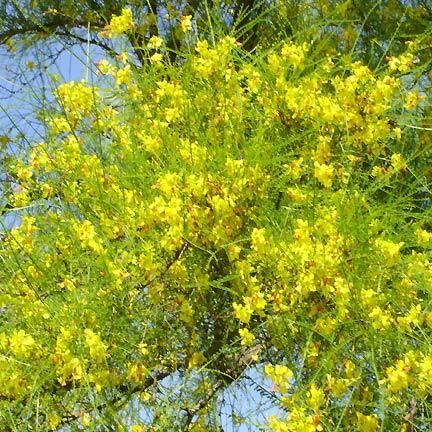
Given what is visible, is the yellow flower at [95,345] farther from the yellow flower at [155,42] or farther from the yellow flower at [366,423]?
the yellow flower at [155,42]

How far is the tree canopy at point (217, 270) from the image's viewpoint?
1230 millimetres

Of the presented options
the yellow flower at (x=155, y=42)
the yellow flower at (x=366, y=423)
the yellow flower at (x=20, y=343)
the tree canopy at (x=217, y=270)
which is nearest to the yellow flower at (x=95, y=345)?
the tree canopy at (x=217, y=270)

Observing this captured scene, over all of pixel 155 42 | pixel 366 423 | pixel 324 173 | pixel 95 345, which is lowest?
pixel 366 423

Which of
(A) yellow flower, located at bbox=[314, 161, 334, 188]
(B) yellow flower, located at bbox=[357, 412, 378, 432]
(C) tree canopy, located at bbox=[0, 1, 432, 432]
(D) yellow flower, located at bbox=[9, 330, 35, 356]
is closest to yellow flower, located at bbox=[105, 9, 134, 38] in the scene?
(C) tree canopy, located at bbox=[0, 1, 432, 432]

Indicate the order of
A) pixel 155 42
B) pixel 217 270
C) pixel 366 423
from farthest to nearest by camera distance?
pixel 155 42 < pixel 217 270 < pixel 366 423

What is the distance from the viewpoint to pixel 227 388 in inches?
54.4

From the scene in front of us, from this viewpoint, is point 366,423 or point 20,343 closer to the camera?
point 366,423

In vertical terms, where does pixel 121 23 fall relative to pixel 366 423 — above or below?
above

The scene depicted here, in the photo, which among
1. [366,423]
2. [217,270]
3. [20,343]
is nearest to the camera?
[366,423]

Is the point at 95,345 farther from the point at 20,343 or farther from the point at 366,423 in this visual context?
the point at 366,423

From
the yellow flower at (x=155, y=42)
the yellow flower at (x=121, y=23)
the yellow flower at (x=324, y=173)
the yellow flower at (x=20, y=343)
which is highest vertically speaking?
the yellow flower at (x=121, y=23)

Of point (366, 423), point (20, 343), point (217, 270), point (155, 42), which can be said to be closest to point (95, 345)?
point (20, 343)

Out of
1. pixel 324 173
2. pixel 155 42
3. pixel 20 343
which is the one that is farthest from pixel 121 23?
pixel 20 343

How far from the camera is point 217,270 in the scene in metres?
1.39
